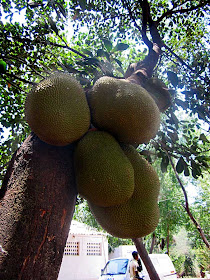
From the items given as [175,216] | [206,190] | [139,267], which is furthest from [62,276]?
[206,190]

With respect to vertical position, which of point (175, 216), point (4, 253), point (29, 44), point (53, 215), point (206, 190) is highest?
point (206, 190)

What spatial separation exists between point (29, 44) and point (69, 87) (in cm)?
215

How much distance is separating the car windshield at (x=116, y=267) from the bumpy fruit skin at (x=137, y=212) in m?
6.81

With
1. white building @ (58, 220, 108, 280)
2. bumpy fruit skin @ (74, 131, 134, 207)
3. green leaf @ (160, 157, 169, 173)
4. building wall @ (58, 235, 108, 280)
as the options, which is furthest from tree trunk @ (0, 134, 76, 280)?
building wall @ (58, 235, 108, 280)

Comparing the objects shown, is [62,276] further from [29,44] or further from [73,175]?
[73,175]

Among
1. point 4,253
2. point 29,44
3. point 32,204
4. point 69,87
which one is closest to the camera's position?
point 4,253

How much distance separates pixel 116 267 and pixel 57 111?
7432mm

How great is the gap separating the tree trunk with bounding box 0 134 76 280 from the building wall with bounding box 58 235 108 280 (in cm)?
886

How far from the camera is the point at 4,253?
67cm

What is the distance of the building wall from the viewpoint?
28.5ft

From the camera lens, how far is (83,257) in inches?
361

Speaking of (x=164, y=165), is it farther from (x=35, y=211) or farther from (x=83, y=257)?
(x=83, y=257)

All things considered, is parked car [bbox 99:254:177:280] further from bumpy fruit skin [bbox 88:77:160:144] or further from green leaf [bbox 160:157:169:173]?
bumpy fruit skin [bbox 88:77:160:144]

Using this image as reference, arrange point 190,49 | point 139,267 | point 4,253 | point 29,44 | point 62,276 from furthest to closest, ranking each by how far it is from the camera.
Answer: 1. point 62,276
2. point 139,267
3. point 190,49
4. point 29,44
5. point 4,253
